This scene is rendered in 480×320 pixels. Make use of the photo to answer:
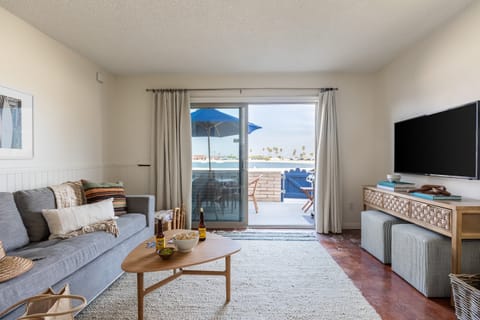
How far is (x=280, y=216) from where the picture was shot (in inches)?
194

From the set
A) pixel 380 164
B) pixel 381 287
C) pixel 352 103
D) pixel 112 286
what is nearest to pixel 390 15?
pixel 352 103

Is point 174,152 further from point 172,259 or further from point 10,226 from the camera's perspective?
point 172,259

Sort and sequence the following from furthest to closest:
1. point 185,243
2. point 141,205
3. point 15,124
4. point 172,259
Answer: point 141,205 < point 15,124 < point 185,243 < point 172,259

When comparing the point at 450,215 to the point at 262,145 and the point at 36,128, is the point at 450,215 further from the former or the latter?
the point at 262,145

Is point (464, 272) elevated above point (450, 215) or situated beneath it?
situated beneath

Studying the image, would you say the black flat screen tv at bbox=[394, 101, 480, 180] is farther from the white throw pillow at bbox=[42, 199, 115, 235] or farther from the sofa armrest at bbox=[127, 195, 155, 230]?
the white throw pillow at bbox=[42, 199, 115, 235]

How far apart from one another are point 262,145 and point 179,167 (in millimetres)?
3612

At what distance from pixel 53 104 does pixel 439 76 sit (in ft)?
13.5

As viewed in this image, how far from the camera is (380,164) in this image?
3791 millimetres

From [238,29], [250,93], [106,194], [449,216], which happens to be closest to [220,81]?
[250,93]

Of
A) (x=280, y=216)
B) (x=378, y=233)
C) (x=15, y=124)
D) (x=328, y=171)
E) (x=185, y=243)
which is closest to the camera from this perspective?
(x=185, y=243)

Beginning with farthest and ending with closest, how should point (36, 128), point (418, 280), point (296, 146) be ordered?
point (296, 146), point (36, 128), point (418, 280)

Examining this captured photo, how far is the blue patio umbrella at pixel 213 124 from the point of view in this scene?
404 cm

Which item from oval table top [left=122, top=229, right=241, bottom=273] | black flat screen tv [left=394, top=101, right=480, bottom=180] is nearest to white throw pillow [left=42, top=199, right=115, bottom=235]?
oval table top [left=122, top=229, right=241, bottom=273]
